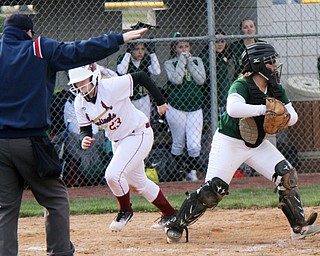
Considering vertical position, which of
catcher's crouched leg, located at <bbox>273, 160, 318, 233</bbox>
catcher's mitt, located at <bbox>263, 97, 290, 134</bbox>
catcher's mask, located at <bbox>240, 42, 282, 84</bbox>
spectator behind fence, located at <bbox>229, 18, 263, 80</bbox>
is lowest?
spectator behind fence, located at <bbox>229, 18, 263, 80</bbox>

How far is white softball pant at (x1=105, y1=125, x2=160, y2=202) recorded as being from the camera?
7.77 meters

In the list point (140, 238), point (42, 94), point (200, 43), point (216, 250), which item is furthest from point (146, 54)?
point (42, 94)

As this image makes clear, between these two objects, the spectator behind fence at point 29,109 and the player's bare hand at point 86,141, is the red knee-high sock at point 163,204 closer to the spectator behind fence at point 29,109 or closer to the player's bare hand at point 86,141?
the player's bare hand at point 86,141

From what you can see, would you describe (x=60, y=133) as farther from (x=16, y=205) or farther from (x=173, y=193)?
(x=16, y=205)

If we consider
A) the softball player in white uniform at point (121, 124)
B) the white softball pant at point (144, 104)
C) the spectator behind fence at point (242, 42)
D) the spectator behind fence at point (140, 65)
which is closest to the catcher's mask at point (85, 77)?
the softball player in white uniform at point (121, 124)

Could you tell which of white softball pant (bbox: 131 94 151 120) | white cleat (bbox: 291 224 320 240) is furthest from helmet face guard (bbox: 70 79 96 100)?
white softball pant (bbox: 131 94 151 120)

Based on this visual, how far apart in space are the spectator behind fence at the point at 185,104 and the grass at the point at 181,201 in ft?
3.82

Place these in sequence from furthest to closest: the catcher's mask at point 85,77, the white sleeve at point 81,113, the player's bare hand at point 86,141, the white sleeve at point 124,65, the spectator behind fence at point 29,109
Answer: the white sleeve at point 124,65 < the white sleeve at point 81,113 < the player's bare hand at point 86,141 < the catcher's mask at point 85,77 < the spectator behind fence at point 29,109

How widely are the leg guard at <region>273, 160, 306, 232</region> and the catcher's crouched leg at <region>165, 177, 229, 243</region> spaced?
1.47 ft

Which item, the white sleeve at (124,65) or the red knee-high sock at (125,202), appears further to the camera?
the white sleeve at (124,65)

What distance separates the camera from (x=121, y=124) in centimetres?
789

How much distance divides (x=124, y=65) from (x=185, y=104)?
41.3 inches

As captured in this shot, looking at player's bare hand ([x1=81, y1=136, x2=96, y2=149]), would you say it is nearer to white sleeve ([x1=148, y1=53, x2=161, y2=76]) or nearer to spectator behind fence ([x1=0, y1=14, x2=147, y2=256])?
spectator behind fence ([x1=0, y1=14, x2=147, y2=256])

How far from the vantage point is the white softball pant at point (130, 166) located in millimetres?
7770
